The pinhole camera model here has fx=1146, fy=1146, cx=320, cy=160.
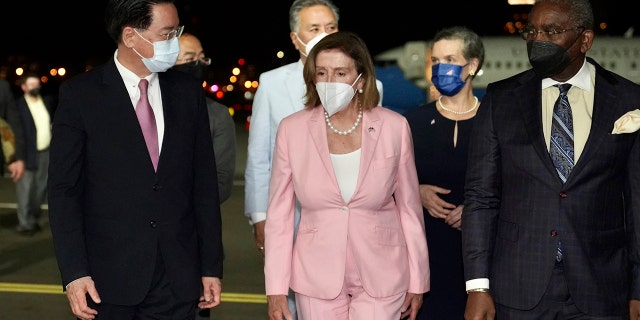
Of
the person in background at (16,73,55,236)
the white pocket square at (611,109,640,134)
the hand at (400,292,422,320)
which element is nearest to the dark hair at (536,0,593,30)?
the white pocket square at (611,109,640,134)

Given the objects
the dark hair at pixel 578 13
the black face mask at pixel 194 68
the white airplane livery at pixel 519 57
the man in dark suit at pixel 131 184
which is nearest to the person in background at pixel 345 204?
the man in dark suit at pixel 131 184

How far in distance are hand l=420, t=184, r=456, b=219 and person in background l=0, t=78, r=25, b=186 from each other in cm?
439

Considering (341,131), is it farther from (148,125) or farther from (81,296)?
(81,296)

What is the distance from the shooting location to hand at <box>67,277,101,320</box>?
14.0 feet

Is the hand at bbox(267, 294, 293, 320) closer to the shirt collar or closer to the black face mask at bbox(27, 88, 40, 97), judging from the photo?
the shirt collar

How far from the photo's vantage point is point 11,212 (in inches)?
626

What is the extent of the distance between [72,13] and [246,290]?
179 ft

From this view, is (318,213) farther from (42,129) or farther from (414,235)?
(42,129)

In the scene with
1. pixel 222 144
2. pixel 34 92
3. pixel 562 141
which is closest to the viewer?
pixel 562 141

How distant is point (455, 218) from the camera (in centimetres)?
569

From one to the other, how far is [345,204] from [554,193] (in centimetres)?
85

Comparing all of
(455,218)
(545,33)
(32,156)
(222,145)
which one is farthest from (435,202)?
(32,156)

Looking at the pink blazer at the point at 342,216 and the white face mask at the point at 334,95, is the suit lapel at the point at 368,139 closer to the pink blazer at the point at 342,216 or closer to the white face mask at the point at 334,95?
the pink blazer at the point at 342,216

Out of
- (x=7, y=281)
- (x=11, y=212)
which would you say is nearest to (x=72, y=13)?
(x=11, y=212)
